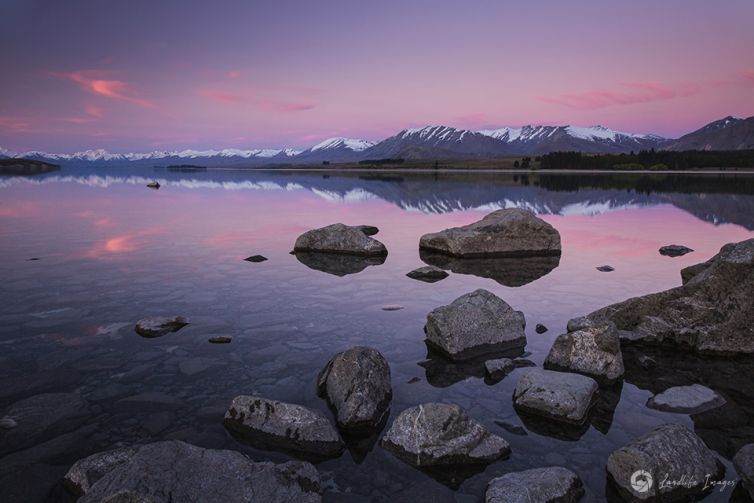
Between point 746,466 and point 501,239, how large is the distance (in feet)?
59.5

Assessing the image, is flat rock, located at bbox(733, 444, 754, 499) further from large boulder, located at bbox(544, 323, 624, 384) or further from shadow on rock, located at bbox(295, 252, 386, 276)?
shadow on rock, located at bbox(295, 252, 386, 276)

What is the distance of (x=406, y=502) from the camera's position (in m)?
6.55

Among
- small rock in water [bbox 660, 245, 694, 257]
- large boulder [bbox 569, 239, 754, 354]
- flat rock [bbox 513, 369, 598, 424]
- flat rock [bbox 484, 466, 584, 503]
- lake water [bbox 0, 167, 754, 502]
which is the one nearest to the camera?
flat rock [bbox 484, 466, 584, 503]

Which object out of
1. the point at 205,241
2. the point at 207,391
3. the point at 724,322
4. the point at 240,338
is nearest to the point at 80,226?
the point at 205,241

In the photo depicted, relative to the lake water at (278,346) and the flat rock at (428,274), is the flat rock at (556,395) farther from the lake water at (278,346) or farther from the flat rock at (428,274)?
the flat rock at (428,274)

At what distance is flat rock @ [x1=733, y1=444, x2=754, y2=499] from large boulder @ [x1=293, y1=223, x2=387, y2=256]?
17.9 meters

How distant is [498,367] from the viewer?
1037cm

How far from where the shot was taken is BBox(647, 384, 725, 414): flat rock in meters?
8.94

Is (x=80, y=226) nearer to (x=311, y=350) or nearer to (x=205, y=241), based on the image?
(x=205, y=241)

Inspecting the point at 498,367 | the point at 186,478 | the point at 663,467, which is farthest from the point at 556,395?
the point at 186,478

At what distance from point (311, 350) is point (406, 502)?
533 cm

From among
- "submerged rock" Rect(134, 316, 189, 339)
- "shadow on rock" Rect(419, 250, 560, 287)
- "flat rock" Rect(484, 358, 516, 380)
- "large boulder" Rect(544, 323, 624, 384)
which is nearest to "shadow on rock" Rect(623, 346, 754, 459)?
"large boulder" Rect(544, 323, 624, 384)

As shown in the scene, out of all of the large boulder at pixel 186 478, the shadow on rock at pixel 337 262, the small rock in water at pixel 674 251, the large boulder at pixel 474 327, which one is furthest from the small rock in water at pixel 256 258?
the small rock in water at pixel 674 251

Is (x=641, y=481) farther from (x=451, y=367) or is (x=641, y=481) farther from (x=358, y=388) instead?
(x=451, y=367)
